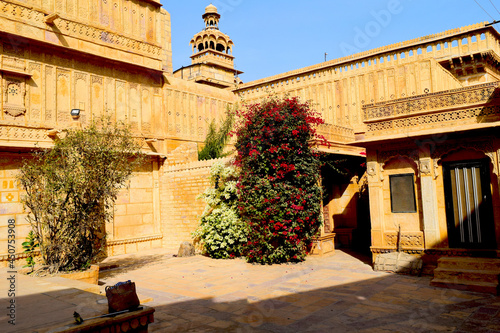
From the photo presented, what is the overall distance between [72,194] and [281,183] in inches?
214

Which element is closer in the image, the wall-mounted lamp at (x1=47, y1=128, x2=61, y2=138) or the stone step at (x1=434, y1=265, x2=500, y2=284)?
the stone step at (x1=434, y1=265, x2=500, y2=284)

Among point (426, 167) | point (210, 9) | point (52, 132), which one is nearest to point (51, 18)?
point (52, 132)

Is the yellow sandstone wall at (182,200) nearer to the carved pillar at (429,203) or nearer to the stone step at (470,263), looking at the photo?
the carved pillar at (429,203)

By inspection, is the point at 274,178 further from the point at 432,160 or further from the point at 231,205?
the point at 432,160

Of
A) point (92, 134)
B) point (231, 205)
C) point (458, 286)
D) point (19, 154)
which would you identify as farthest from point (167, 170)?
point (458, 286)

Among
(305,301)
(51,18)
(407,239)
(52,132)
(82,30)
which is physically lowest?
(305,301)

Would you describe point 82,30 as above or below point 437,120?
above

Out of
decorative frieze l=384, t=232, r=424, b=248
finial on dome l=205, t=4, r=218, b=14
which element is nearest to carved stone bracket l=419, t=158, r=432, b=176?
decorative frieze l=384, t=232, r=424, b=248

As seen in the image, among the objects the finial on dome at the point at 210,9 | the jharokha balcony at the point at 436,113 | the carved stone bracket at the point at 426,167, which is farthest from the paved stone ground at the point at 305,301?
the finial on dome at the point at 210,9

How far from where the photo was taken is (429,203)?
8.82 meters

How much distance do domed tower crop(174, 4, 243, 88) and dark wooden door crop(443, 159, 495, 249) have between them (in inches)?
934

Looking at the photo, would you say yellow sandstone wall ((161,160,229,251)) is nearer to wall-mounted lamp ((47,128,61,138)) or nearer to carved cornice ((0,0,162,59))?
wall-mounted lamp ((47,128,61,138))

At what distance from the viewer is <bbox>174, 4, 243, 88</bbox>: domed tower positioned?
101 ft

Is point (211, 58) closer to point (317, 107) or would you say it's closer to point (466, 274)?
point (317, 107)
